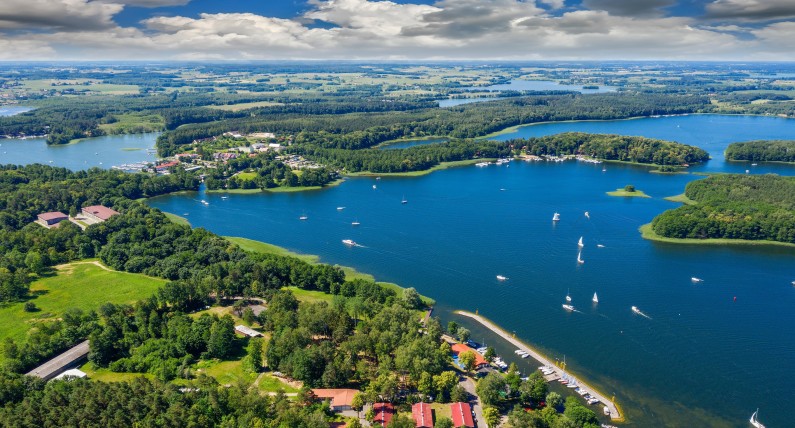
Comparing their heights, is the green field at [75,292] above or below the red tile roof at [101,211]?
below

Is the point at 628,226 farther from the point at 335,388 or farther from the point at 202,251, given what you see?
the point at 202,251

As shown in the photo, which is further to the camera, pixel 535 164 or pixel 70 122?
pixel 70 122

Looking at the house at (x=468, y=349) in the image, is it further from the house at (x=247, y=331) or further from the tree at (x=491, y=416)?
the house at (x=247, y=331)

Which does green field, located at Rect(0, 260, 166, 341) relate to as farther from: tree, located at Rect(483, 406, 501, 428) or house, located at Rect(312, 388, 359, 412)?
tree, located at Rect(483, 406, 501, 428)

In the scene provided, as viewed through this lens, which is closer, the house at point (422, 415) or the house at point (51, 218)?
the house at point (422, 415)

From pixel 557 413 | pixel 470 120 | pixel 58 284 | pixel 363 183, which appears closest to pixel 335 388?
pixel 557 413

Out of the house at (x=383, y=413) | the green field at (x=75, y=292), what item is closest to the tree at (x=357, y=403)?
the house at (x=383, y=413)

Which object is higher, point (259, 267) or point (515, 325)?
point (259, 267)
